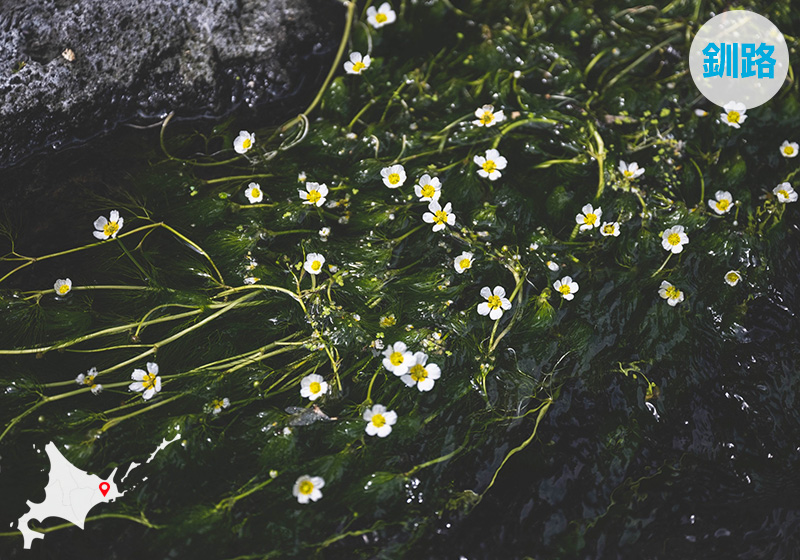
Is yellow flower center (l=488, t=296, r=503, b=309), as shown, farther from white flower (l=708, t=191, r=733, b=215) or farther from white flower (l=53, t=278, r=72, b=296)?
white flower (l=53, t=278, r=72, b=296)

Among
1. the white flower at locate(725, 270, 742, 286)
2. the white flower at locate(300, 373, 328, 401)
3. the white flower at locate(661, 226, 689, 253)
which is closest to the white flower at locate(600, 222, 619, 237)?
the white flower at locate(661, 226, 689, 253)

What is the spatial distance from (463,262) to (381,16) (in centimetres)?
158

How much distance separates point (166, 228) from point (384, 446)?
4.49ft

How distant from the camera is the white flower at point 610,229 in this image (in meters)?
2.76

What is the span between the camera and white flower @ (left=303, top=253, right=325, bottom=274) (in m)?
2.57

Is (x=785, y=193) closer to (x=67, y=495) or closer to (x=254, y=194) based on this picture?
(x=254, y=194)

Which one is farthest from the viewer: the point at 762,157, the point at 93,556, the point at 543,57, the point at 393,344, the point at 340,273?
the point at 543,57

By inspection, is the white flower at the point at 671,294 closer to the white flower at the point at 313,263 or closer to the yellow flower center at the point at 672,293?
the yellow flower center at the point at 672,293

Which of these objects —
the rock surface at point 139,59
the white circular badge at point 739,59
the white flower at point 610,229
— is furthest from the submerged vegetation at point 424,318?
the rock surface at point 139,59

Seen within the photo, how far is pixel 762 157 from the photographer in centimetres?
311

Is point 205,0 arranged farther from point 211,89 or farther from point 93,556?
point 93,556

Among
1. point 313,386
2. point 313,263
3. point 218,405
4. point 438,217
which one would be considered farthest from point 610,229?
point 218,405

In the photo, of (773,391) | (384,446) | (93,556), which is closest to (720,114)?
(773,391)

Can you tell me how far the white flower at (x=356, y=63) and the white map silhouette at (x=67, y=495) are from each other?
198 centimetres
